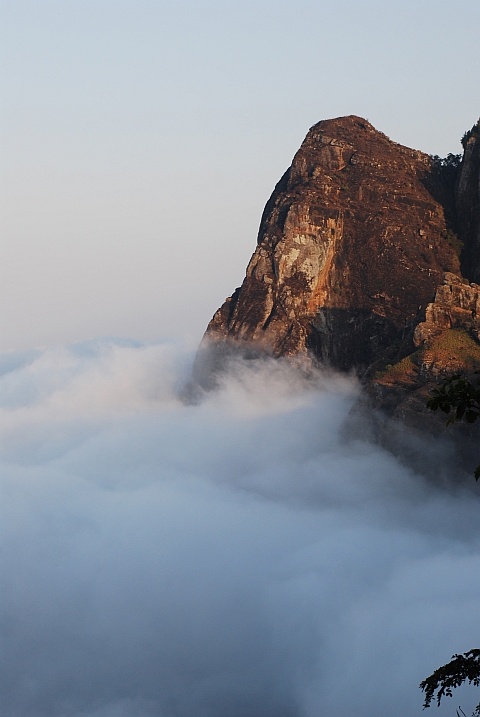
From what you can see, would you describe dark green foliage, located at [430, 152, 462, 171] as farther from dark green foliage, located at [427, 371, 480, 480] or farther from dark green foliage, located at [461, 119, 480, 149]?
dark green foliage, located at [427, 371, 480, 480]

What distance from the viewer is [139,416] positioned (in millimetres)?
162250

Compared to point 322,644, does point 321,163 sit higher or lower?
higher

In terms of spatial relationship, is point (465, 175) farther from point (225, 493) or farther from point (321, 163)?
point (225, 493)

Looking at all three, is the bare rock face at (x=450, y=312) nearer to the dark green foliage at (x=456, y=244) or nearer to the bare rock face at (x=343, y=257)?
the bare rock face at (x=343, y=257)

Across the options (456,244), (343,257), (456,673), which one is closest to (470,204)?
(456,244)

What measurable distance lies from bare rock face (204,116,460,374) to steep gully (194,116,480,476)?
0.45 ft

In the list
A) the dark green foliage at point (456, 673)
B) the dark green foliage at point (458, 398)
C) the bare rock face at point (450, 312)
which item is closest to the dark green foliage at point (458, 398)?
the dark green foliage at point (458, 398)

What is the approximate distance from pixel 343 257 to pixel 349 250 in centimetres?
132

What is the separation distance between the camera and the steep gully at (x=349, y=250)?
427 ft

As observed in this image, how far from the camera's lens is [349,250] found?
13425cm

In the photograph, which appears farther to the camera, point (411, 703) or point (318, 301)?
point (318, 301)

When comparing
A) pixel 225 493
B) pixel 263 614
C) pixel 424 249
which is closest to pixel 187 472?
pixel 225 493

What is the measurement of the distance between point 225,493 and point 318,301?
2961 cm

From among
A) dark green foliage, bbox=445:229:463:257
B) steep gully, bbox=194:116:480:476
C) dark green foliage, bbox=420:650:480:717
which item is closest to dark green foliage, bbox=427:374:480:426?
dark green foliage, bbox=420:650:480:717
